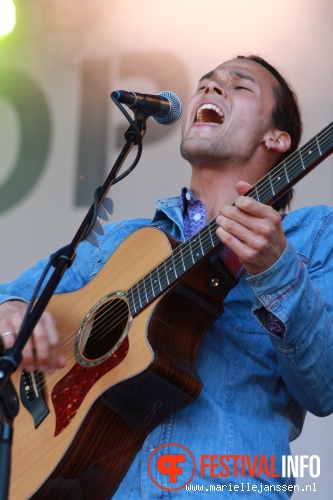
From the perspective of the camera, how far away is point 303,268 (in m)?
1.80

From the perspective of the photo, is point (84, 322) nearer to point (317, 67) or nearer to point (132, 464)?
point (132, 464)

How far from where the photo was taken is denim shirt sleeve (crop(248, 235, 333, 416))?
177cm

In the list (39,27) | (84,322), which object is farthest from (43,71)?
(84,322)

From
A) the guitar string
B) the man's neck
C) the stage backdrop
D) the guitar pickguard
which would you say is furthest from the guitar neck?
the stage backdrop

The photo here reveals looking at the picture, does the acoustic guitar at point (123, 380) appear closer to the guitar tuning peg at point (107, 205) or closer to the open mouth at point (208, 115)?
the guitar tuning peg at point (107, 205)

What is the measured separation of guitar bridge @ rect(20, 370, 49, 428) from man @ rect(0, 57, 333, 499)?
82mm

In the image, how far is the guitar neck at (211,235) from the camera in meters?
1.79

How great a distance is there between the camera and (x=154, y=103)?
196 cm

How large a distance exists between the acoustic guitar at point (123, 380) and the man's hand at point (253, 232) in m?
0.12

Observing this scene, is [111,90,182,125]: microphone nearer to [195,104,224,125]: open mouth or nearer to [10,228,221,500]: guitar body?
[10,228,221,500]: guitar body

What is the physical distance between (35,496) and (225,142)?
3.45 ft

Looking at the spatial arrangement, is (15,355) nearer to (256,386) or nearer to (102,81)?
(256,386)

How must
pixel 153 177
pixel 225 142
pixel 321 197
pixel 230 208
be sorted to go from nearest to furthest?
pixel 230 208, pixel 225 142, pixel 321 197, pixel 153 177

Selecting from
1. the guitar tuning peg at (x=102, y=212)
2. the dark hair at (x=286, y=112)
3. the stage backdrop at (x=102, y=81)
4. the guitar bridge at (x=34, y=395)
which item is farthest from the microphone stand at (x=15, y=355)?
the stage backdrop at (x=102, y=81)
